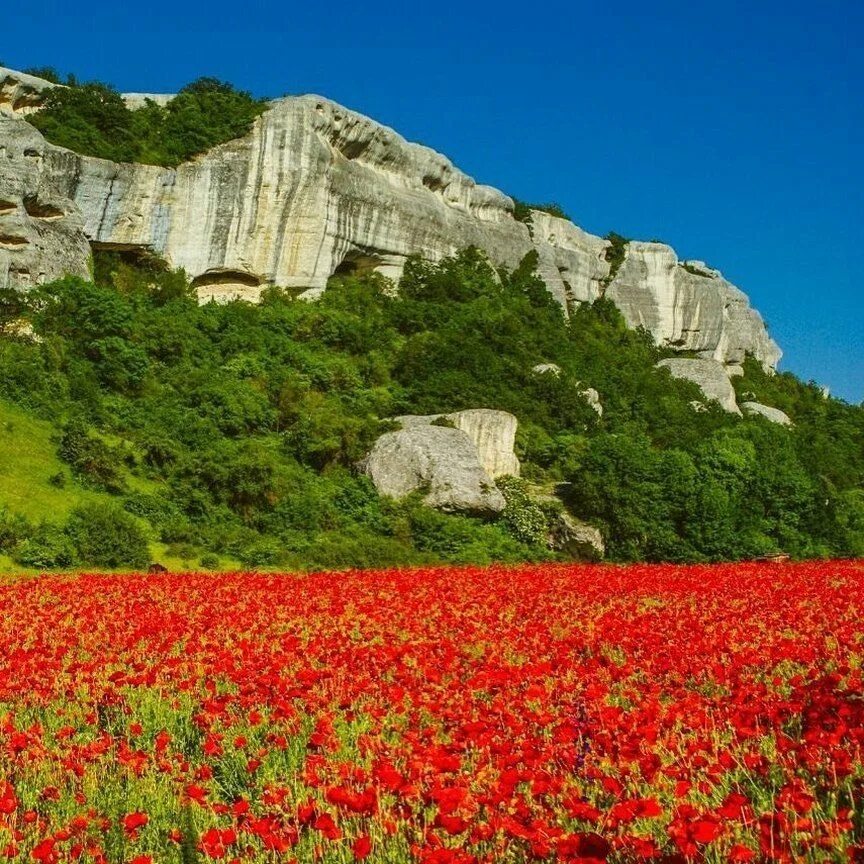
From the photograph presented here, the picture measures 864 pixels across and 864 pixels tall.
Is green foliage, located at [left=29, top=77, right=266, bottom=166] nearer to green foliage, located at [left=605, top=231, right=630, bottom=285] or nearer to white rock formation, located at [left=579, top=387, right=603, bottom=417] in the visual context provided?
white rock formation, located at [left=579, top=387, right=603, bottom=417]

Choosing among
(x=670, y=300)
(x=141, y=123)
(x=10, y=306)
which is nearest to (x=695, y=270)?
(x=670, y=300)

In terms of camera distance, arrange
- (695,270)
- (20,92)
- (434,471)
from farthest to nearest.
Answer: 1. (695,270)
2. (20,92)
3. (434,471)

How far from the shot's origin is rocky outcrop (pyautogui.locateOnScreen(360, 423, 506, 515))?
42.7 meters

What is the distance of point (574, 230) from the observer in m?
96.9

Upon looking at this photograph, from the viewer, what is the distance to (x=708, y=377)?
82.9 m

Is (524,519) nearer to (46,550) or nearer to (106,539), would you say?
(106,539)

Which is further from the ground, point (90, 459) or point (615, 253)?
point (615, 253)

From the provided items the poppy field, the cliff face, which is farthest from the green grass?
the poppy field

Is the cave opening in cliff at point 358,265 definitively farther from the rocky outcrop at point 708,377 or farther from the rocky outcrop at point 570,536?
the rocky outcrop at point 570,536

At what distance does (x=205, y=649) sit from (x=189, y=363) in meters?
42.6

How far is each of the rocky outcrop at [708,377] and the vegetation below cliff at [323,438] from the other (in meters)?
12.4

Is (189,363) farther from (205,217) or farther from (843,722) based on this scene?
(843,722)

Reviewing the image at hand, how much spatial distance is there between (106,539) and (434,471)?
51.8ft

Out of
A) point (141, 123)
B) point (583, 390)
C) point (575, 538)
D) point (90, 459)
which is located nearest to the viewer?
point (90, 459)
